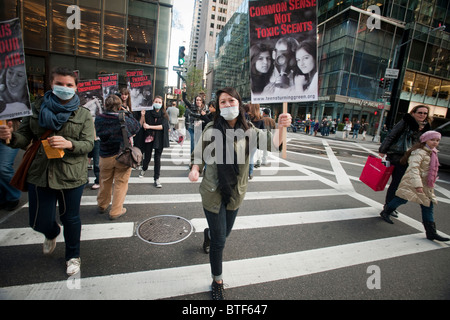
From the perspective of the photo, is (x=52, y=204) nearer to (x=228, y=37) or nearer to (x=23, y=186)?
(x=23, y=186)

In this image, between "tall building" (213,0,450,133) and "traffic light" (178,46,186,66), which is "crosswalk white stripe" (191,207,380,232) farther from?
"tall building" (213,0,450,133)

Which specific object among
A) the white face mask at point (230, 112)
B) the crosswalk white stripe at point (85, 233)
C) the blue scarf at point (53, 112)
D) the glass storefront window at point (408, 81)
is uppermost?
the glass storefront window at point (408, 81)

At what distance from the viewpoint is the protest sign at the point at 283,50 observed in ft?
9.18

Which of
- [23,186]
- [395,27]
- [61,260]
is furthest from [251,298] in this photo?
[395,27]

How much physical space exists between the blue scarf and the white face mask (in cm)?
156

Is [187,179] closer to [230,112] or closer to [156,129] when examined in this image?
[156,129]

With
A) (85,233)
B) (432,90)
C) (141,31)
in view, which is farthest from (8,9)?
(432,90)

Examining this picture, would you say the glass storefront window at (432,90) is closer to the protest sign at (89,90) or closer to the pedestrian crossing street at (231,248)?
the pedestrian crossing street at (231,248)

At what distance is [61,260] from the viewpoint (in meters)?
2.69

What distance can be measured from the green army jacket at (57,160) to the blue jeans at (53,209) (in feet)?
0.35

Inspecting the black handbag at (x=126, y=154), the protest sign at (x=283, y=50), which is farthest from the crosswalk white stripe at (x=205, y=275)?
the protest sign at (x=283, y=50)

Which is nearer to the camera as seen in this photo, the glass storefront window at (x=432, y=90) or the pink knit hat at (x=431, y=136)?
the pink knit hat at (x=431, y=136)

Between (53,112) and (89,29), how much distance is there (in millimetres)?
18663

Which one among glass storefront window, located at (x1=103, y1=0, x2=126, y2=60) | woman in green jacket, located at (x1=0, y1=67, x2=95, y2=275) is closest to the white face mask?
woman in green jacket, located at (x1=0, y1=67, x2=95, y2=275)
